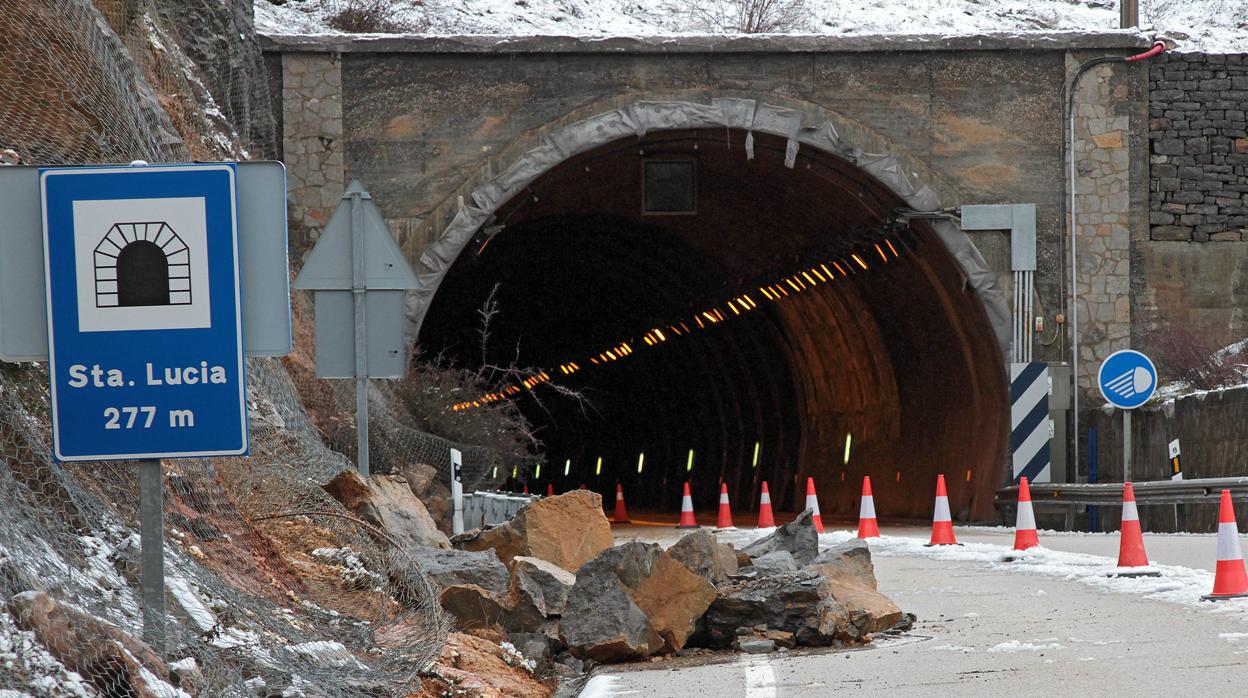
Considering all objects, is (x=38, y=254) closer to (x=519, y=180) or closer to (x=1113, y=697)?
(x=1113, y=697)

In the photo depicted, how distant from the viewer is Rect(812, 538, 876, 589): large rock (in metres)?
9.58

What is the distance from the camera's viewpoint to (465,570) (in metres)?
8.82

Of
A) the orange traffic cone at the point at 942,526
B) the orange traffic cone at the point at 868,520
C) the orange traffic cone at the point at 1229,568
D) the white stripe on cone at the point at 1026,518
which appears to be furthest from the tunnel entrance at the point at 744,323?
the orange traffic cone at the point at 1229,568

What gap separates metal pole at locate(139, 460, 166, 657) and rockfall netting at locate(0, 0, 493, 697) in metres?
0.27

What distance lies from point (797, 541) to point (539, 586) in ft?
8.61

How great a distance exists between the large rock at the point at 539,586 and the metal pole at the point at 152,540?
3.95 m

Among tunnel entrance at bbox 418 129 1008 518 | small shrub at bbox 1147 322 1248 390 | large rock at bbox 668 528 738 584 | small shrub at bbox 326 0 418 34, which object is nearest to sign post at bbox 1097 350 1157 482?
small shrub at bbox 1147 322 1248 390

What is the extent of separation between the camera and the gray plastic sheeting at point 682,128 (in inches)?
761

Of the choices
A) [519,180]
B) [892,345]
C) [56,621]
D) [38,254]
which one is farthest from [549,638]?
[892,345]

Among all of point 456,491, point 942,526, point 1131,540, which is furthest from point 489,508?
point 1131,540

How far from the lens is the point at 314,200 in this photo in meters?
19.5

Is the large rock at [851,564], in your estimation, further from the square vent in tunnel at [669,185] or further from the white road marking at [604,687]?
the square vent in tunnel at [669,185]

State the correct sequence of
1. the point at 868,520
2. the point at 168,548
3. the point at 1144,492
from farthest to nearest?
the point at 1144,492 < the point at 868,520 < the point at 168,548

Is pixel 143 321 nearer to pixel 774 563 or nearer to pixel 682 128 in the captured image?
pixel 774 563
